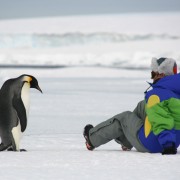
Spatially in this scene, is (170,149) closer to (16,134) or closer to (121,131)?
(121,131)

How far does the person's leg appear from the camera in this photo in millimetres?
2859

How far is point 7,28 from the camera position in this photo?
55.6m

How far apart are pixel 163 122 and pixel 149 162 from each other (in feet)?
0.82

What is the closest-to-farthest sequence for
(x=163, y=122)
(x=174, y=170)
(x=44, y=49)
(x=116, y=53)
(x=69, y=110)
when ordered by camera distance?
1. (x=174, y=170)
2. (x=163, y=122)
3. (x=69, y=110)
4. (x=116, y=53)
5. (x=44, y=49)

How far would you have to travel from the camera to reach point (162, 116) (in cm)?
269

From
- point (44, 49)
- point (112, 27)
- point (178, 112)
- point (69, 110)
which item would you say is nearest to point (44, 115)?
point (69, 110)

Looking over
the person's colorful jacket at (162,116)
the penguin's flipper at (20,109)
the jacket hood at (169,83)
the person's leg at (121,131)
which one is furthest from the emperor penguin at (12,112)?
the jacket hood at (169,83)

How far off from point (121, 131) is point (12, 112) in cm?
79

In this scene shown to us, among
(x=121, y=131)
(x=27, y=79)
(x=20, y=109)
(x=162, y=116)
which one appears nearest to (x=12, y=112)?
(x=20, y=109)

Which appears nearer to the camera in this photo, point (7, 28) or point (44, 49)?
point (44, 49)

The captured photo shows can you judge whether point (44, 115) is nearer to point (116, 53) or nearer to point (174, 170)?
point (174, 170)

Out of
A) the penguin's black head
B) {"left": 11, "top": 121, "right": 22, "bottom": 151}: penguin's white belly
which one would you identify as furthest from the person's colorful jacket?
the penguin's black head

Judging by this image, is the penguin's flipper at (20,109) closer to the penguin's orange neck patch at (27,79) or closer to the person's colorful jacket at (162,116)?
the penguin's orange neck patch at (27,79)

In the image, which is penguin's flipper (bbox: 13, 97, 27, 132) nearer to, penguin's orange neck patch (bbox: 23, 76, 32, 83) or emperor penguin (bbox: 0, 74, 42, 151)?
emperor penguin (bbox: 0, 74, 42, 151)
